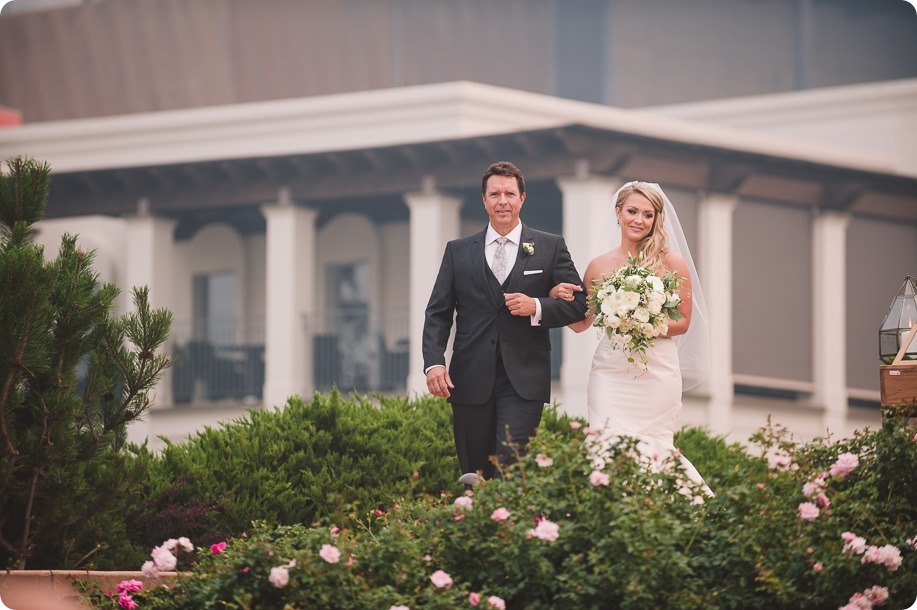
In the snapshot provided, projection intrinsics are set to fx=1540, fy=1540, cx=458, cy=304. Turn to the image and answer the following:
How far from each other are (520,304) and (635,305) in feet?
2.09

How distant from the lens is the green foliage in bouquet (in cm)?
595

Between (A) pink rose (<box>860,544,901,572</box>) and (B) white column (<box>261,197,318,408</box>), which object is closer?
(A) pink rose (<box>860,544,901,572</box>)

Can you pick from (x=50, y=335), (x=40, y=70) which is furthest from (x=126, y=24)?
(x=50, y=335)

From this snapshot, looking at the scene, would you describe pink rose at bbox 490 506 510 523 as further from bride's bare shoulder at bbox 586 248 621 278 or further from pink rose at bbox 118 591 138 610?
bride's bare shoulder at bbox 586 248 621 278

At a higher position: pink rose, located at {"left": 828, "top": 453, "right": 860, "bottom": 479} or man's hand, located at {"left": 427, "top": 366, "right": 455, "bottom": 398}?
man's hand, located at {"left": 427, "top": 366, "right": 455, "bottom": 398}

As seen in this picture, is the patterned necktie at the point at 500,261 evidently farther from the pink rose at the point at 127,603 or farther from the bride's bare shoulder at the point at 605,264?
the pink rose at the point at 127,603

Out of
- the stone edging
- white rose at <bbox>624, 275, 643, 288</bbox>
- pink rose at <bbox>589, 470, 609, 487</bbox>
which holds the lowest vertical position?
the stone edging

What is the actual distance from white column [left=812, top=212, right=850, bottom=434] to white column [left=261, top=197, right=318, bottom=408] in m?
8.58

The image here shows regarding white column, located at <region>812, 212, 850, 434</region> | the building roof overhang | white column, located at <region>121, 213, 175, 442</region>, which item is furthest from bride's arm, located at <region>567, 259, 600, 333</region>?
white column, located at <region>121, 213, 175, 442</region>

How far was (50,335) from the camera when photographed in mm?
8297

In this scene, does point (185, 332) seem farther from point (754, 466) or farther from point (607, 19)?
point (754, 466)

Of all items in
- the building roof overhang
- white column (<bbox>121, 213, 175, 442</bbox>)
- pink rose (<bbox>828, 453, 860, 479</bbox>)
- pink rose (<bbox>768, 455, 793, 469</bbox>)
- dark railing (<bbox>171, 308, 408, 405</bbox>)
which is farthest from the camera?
white column (<bbox>121, 213, 175, 442</bbox>)

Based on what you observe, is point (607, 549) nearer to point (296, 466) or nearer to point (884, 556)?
point (884, 556)

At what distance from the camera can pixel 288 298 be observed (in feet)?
85.6
